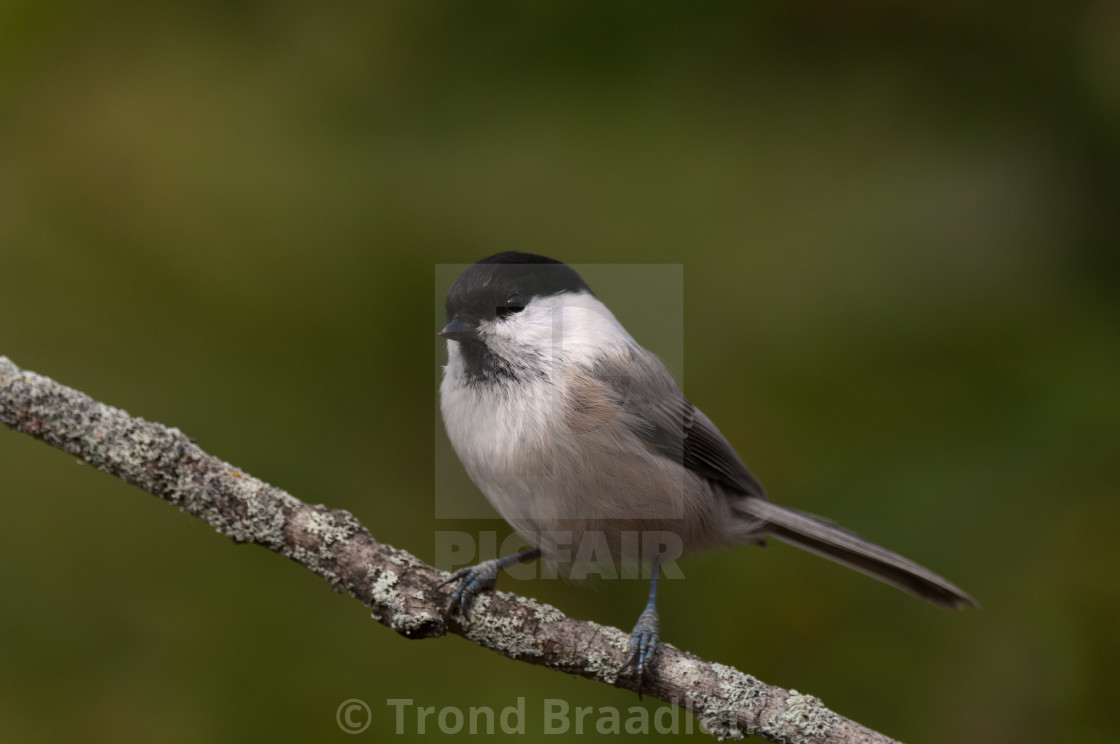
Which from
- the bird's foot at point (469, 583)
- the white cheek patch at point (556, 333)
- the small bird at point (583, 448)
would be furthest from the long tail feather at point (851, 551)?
the bird's foot at point (469, 583)

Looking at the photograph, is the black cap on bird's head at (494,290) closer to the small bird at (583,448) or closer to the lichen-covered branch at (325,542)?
the small bird at (583,448)

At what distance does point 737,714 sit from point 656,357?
835 millimetres

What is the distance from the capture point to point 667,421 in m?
1.73

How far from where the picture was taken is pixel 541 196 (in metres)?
2.11

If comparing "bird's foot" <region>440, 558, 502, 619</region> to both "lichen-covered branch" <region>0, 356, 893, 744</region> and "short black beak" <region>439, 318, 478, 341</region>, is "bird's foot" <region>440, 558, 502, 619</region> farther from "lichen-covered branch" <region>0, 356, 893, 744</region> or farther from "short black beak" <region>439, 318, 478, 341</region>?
"short black beak" <region>439, 318, 478, 341</region>

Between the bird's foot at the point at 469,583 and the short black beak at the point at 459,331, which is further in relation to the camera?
the short black beak at the point at 459,331

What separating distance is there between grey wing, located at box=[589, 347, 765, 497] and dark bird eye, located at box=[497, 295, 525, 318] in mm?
181

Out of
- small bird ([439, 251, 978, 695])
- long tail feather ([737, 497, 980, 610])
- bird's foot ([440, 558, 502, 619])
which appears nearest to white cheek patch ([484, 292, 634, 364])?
small bird ([439, 251, 978, 695])

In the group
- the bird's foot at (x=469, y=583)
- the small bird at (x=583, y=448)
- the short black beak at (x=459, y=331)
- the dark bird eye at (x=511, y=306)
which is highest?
the dark bird eye at (x=511, y=306)

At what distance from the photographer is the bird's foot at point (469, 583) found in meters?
1.40

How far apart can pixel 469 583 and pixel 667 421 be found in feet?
1.75

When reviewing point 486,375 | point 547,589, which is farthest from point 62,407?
point 547,589

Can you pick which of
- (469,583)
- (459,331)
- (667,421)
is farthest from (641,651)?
(459,331)

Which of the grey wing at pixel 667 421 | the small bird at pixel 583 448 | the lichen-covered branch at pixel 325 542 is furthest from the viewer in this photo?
the grey wing at pixel 667 421
